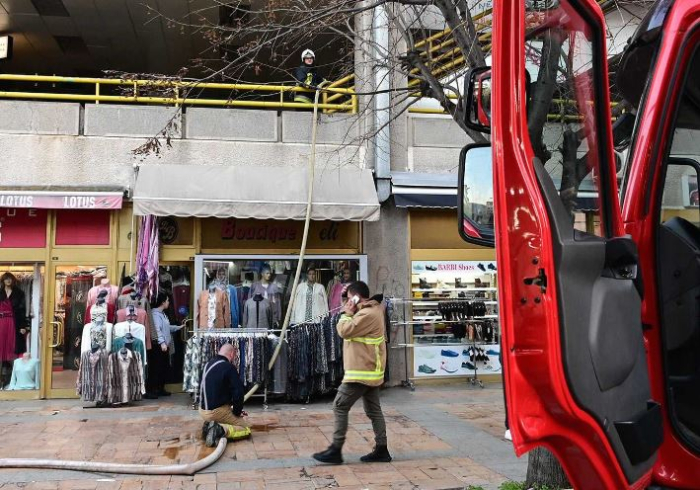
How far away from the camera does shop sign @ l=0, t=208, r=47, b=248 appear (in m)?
10.1

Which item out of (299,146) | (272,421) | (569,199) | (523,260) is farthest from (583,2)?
(299,146)

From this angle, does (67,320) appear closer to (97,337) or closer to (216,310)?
(97,337)

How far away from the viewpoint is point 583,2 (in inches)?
84.0

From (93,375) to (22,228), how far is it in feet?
9.32

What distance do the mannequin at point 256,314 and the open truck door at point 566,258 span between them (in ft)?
25.9

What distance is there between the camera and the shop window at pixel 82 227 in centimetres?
1025

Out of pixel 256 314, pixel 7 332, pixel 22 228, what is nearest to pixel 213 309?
pixel 256 314

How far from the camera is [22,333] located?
32.9 ft

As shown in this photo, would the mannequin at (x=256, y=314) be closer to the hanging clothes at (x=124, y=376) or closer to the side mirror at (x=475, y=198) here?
the hanging clothes at (x=124, y=376)

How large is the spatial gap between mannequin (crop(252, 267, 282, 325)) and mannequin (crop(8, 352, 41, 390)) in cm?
357

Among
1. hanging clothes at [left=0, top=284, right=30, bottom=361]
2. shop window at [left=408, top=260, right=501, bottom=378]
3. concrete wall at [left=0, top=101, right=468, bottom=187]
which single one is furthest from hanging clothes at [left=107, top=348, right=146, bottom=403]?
shop window at [left=408, top=260, right=501, bottom=378]

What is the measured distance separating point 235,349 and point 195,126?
3.93 m

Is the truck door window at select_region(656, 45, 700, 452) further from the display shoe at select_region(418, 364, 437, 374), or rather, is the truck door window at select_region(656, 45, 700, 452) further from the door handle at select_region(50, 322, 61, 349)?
the door handle at select_region(50, 322, 61, 349)

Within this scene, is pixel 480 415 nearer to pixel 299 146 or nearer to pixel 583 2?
pixel 299 146
